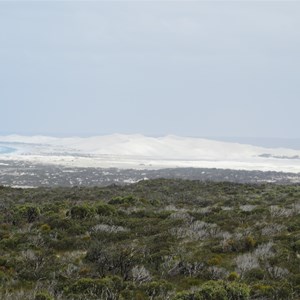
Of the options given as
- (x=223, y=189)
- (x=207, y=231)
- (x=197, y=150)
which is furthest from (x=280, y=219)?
(x=197, y=150)

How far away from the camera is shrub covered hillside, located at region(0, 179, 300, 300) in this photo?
669 centimetres

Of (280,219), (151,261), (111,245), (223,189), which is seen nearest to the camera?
(151,261)

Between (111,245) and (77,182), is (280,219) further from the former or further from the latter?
(77,182)

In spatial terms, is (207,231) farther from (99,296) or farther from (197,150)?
(197,150)

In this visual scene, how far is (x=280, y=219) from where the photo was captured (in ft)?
42.2

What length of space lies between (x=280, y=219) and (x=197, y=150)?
111407 millimetres

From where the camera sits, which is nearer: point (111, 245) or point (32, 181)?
point (111, 245)

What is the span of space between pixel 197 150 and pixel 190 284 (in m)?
117

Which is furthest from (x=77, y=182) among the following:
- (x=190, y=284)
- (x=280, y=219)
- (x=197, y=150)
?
(x=197, y=150)

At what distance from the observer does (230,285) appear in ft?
21.4

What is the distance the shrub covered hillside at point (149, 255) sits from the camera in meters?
6.69

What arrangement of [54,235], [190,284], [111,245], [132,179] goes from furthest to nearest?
[132,179] → [54,235] → [111,245] → [190,284]

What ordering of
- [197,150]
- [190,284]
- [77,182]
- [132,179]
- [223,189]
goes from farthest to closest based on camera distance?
[197,150], [132,179], [77,182], [223,189], [190,284]

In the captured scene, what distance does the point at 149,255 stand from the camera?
28.5 feet
